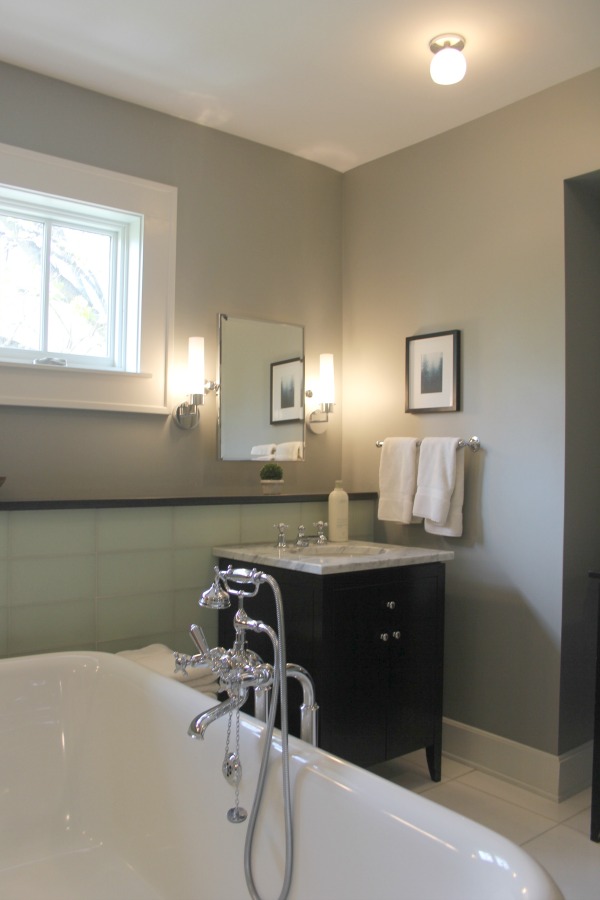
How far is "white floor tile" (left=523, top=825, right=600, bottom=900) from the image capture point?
202 centimetres

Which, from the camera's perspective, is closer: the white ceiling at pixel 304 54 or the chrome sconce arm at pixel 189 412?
the white ceiling at pixel 304 54

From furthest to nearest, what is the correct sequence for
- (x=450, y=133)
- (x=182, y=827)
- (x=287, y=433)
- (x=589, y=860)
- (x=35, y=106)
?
(x=287, y=433) < (x=450, y=133) < (x=35, y=106) < (x=589, y=860) < (x=182, y=827)

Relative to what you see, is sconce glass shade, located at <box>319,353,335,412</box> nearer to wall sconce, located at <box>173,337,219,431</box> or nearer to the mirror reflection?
the mirror reflection

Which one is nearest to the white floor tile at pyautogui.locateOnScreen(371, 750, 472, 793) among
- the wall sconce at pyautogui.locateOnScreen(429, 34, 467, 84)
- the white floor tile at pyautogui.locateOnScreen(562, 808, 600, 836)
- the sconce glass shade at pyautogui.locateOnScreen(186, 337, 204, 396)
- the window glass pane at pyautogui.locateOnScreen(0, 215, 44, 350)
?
the white floor tile at pyautogui.locateOnScreen(562, 808, 600, 836)

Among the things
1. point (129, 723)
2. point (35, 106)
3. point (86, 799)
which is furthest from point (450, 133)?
point (86, 799)

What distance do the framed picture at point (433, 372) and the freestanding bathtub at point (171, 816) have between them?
5.11 ft

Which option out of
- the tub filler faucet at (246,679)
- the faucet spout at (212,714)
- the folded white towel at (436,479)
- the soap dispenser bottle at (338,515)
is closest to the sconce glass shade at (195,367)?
the soap dispenser bottle at (338,515)

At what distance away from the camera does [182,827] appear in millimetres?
1773

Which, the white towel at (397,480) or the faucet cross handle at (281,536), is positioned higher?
the white towel at (397,480)

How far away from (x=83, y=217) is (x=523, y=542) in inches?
78.9

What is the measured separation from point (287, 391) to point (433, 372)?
0.62 metres

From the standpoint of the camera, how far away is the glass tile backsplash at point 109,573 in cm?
234

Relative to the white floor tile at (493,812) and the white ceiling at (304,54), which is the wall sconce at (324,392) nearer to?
the white ceiling at (304,54)

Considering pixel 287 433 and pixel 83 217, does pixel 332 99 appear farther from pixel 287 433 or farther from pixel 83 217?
pixel 287 433
